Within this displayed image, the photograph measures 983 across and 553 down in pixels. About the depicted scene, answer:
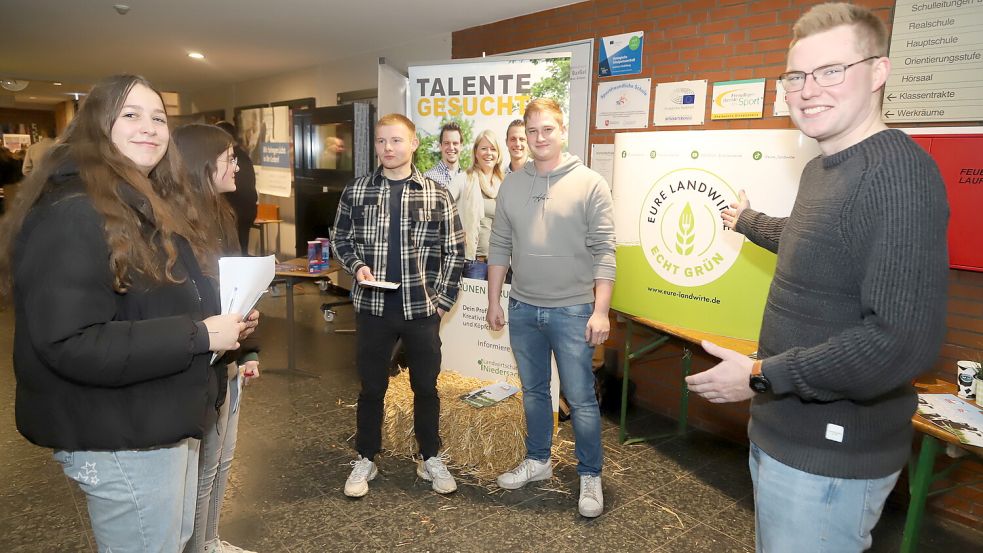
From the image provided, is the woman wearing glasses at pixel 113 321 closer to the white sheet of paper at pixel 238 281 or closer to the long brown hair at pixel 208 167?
the white sheet of paper at pixel 238 281

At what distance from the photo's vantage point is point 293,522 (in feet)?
8.15

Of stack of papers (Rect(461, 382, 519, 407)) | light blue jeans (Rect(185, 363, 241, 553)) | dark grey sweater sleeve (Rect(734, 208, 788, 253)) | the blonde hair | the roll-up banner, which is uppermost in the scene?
the roll-up banner

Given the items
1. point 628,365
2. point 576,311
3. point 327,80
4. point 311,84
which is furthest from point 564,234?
point 311,84

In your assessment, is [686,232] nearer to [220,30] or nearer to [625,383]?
[625,383]

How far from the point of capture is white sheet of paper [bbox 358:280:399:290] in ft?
7.91

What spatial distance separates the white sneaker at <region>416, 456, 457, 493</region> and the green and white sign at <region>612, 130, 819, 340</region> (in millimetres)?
1225

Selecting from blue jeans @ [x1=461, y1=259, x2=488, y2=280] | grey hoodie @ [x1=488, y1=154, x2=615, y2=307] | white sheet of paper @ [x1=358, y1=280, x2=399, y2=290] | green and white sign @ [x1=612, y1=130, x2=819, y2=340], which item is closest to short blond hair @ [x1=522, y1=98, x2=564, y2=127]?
grey hoodie @ [x1=488, y1=154, x2=615, y2=307]

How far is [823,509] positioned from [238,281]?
1384 millimetres

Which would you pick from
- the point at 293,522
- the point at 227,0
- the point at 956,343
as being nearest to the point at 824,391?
the point at 956,343

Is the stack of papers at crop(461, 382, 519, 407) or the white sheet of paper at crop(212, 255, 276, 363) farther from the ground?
the white sheet of paper at crop(212, 255, 276, 363)

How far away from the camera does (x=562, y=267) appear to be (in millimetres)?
2453

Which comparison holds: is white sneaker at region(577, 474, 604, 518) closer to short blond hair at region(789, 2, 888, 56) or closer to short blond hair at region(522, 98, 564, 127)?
short blond hair at region(522, 98, 564, 127)

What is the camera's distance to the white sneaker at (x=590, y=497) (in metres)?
2.54

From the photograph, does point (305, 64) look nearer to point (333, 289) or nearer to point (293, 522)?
point (333, 289)
